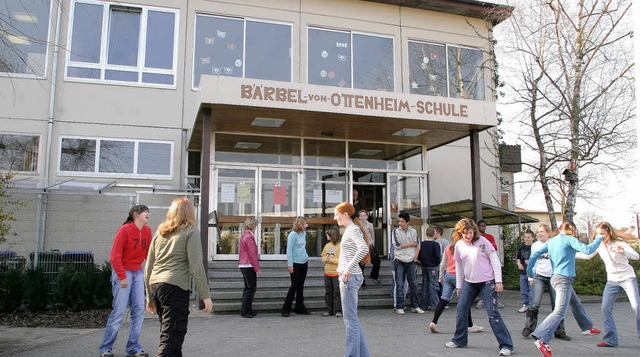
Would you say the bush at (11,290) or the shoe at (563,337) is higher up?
the bush at (11,290)

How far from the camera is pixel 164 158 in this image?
1405cm

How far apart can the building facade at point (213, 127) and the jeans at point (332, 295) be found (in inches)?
128

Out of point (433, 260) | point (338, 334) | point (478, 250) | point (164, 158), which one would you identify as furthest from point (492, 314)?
point (164, 158)

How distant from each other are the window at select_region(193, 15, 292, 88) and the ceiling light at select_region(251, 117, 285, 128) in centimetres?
282

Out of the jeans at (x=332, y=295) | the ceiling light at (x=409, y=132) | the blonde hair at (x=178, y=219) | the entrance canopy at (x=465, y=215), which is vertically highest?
the ceiling light at (x=409, y=132)

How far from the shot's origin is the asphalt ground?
674 centimetres

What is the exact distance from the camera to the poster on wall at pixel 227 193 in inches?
510

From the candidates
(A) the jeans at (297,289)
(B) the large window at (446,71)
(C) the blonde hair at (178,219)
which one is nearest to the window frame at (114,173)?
(A) the jeans at (297,289)

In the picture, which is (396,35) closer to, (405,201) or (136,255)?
(405,201)

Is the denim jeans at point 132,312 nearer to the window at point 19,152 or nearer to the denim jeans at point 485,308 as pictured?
the denim jeans at point 485,308

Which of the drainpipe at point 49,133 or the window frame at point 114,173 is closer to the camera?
the drainpipe at point 49,133

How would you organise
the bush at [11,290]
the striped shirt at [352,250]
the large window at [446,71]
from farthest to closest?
the large window at [446,71] → the bush at [11,290] → the striped shirt at [352,250]

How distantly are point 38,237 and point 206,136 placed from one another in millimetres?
4957

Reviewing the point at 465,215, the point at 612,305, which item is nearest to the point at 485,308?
the point at 612,305
